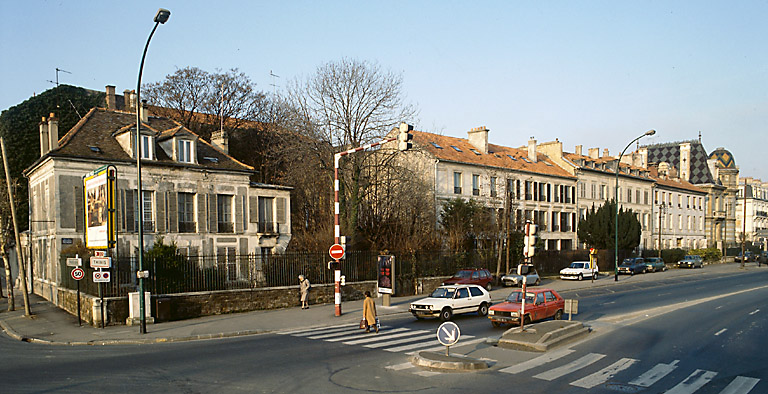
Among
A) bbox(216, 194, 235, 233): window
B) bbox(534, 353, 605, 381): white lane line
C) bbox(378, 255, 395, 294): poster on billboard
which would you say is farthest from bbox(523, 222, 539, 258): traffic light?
bbox(216, 194, 235, 233): window

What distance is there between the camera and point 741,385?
11602mm

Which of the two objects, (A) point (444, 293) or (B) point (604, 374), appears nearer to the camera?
(B) point (604, 374)

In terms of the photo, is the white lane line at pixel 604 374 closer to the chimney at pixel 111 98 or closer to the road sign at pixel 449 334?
the road sign at pixel 449 334

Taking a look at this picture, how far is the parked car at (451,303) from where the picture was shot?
21469mm

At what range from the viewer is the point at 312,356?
1470cm

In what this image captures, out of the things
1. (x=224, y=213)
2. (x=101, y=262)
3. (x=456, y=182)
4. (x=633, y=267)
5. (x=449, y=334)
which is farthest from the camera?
(x=633, y=267)

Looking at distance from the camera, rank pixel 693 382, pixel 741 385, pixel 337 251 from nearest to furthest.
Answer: pixel 741 385 < pixel 693 382 < pixel 337 251

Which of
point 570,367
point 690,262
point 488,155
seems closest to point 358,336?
point 570,367

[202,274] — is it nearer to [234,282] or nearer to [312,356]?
[234,282]

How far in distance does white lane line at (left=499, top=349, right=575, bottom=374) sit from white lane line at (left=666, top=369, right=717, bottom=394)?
301 cm

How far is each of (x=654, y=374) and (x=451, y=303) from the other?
9850 mm

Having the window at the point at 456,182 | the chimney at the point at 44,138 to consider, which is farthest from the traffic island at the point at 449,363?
the window at the point at 456,182

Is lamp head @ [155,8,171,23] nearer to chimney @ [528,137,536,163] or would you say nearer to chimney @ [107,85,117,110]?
chimney @ [107,85,117,110]

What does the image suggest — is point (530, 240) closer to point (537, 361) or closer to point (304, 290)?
point (537, 361)
